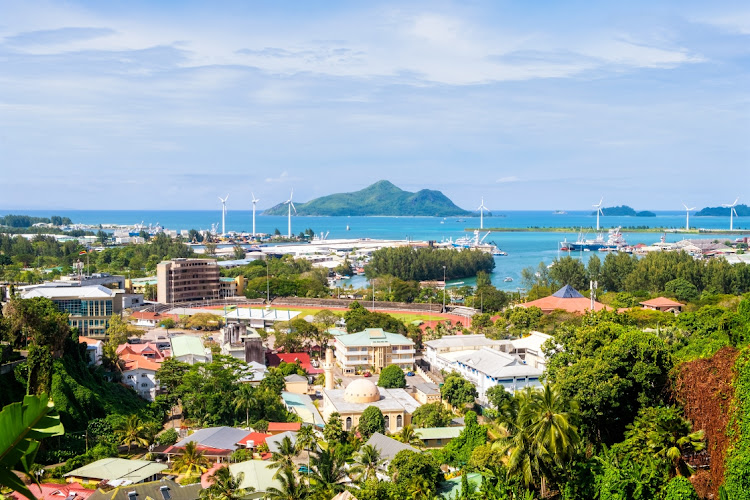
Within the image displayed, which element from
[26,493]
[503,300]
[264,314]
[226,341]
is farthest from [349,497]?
[503,300]

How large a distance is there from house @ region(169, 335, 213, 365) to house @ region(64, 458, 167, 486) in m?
11.6

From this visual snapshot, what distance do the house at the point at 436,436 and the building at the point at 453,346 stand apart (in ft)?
33.8

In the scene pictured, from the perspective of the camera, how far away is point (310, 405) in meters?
28.8

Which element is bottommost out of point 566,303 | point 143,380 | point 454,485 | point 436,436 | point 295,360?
point 436,436

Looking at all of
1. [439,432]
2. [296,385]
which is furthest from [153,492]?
[296,385]

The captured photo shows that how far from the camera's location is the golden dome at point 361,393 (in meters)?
27.6

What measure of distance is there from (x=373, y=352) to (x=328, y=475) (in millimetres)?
17434

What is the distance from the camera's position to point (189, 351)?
34.6m

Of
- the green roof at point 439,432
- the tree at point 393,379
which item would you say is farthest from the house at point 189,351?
the green roof at point 439,432

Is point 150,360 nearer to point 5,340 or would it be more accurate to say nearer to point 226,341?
point 226,341

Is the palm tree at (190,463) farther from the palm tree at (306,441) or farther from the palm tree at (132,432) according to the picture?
the palm tree at (306,441)

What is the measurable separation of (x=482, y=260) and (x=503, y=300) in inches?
1171

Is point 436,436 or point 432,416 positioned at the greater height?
point 432,416

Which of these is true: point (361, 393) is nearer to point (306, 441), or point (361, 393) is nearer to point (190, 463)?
point (306, 441)
